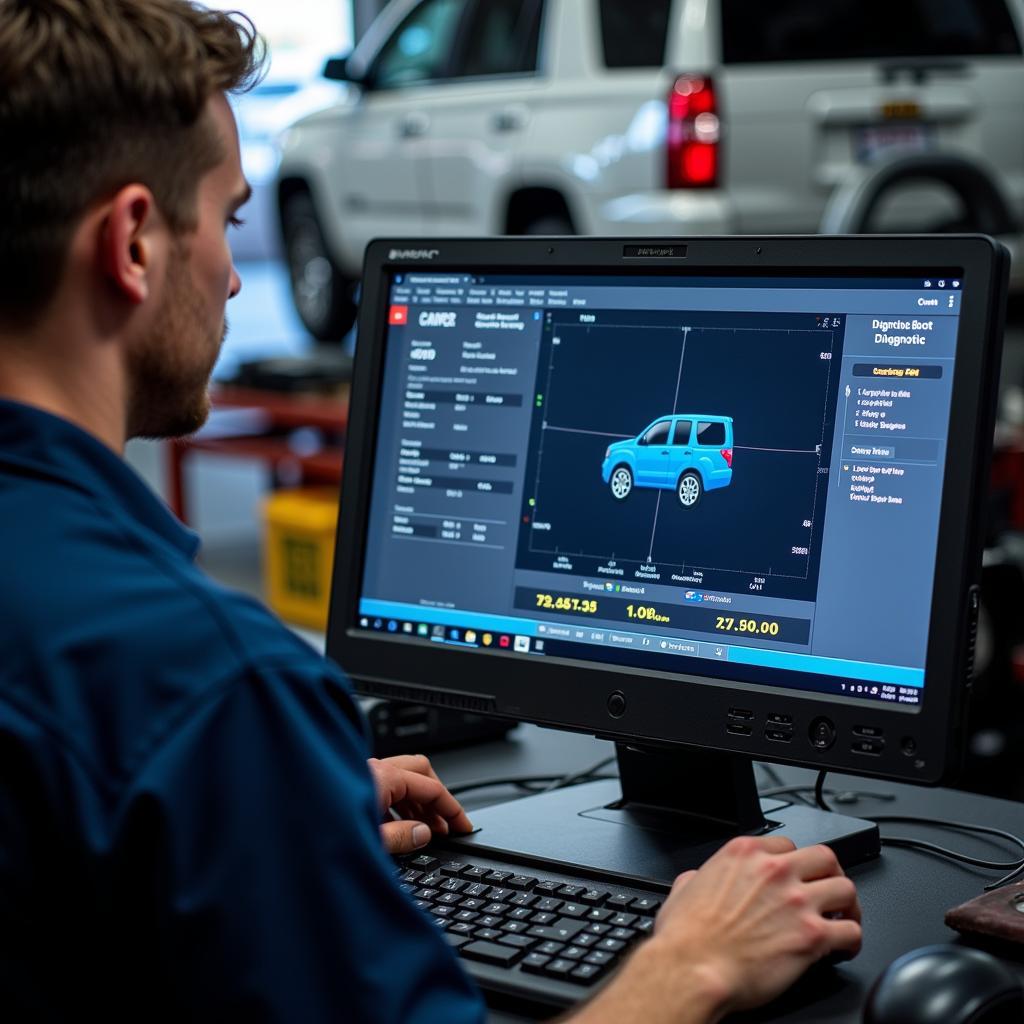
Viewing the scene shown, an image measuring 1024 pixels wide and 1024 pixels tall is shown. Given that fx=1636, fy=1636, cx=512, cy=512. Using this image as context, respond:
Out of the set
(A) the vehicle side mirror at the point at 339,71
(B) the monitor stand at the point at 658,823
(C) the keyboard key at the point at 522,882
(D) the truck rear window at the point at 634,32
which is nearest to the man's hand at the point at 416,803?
(B) the monitor stand at the point at 658,823

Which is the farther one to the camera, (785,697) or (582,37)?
(582,37)

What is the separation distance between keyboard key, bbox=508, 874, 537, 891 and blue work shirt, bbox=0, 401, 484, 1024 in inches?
17.2

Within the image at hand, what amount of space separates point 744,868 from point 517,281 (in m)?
0.69

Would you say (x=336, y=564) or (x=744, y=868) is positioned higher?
(x=336, y=564)

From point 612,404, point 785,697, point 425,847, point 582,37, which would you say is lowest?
point 425,847

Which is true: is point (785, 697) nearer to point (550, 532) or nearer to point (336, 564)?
point (550, 532)

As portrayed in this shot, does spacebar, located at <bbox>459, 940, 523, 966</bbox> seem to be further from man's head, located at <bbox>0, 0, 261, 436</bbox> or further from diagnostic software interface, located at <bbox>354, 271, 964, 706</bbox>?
man's head, located at <bbox>0, 0, 261, 436</bbox>

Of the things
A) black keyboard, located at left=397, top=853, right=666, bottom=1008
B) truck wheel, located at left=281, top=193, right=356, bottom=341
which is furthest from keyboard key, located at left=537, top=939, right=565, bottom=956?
truck wheel, located at left=281, top=193, right=356, bottom=341

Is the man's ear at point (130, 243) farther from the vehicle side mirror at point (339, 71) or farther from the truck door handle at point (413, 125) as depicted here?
the vehicle side mirror at point (339, 71)

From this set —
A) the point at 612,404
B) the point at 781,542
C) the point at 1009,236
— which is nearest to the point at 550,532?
the point at 612,404

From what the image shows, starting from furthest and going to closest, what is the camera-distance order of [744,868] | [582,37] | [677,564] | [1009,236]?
[582,37] → [1009,236] → [677,564] → [744,868]

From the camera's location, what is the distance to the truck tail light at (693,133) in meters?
5.75

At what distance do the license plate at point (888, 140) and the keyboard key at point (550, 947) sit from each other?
493 centimetres

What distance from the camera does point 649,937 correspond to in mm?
1320
